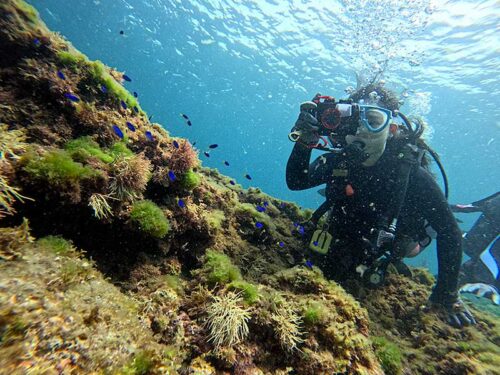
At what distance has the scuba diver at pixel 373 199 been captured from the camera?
4605 mm

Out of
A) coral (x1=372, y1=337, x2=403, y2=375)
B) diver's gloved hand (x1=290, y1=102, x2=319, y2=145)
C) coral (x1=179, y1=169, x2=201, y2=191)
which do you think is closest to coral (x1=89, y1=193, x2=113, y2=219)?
coral (x1=179, y1=169, x2=201, y2=191)

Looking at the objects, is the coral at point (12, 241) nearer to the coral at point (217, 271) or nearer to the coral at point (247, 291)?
the coral at point (217, 271)

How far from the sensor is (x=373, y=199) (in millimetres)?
5125

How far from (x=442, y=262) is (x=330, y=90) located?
3125 centimetres

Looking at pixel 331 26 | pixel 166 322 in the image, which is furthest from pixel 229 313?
pixel 331 26

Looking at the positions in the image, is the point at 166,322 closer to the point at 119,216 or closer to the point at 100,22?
the point at 119,216

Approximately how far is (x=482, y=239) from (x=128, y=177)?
30.9ft

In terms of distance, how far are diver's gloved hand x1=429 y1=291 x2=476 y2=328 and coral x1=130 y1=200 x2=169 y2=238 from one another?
4853 mm

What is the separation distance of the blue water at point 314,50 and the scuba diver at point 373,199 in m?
10.6

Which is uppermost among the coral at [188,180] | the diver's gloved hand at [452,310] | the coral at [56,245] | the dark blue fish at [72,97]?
the diver's gloved hand at [452,310]

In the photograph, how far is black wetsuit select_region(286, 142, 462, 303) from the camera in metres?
4.75

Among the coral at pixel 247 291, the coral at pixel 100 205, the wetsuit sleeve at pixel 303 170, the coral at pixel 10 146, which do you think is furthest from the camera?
the wetsuit sleeve at pixel 303 170

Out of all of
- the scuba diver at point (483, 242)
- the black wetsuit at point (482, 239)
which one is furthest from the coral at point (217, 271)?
the black wetsuit at point (482, 239)

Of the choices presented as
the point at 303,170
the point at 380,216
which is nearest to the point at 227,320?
the point at 380,216
